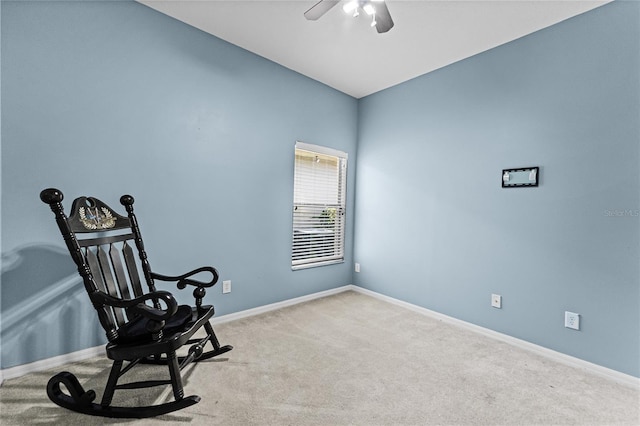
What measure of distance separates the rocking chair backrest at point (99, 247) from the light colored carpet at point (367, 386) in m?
0.55

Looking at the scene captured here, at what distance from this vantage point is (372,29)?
2.64 m

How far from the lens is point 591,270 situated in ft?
7.39

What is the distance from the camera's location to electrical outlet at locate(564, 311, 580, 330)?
7.54 ft

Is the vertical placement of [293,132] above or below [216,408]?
above

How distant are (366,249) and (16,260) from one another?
342cm

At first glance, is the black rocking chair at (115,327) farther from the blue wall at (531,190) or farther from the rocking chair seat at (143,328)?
the blue wall at (531,190)

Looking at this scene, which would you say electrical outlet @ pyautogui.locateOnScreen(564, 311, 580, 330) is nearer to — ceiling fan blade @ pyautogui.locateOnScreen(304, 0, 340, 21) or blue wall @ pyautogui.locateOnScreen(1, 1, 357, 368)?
blue wall @ pyautogui.locateOnScreen(1, 1, 357, 368)

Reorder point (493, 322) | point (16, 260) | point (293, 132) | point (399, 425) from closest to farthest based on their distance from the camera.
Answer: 1. point (399, 425)
2. point (16, 260)
3. point (493, 322)
4. point (293, 132)

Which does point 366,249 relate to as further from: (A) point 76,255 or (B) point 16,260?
(B) point 16,260

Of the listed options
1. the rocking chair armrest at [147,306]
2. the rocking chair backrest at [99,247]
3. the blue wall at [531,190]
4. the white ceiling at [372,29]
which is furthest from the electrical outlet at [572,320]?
the rocking chair backrest at [99,247]

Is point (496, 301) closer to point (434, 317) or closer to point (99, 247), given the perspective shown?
point (434, 317)

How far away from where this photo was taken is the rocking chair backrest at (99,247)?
1.64 m

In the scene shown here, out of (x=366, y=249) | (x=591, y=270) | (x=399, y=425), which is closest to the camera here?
Answer: (x=399, y=425)

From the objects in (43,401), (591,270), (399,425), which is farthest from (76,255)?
(591,270)
